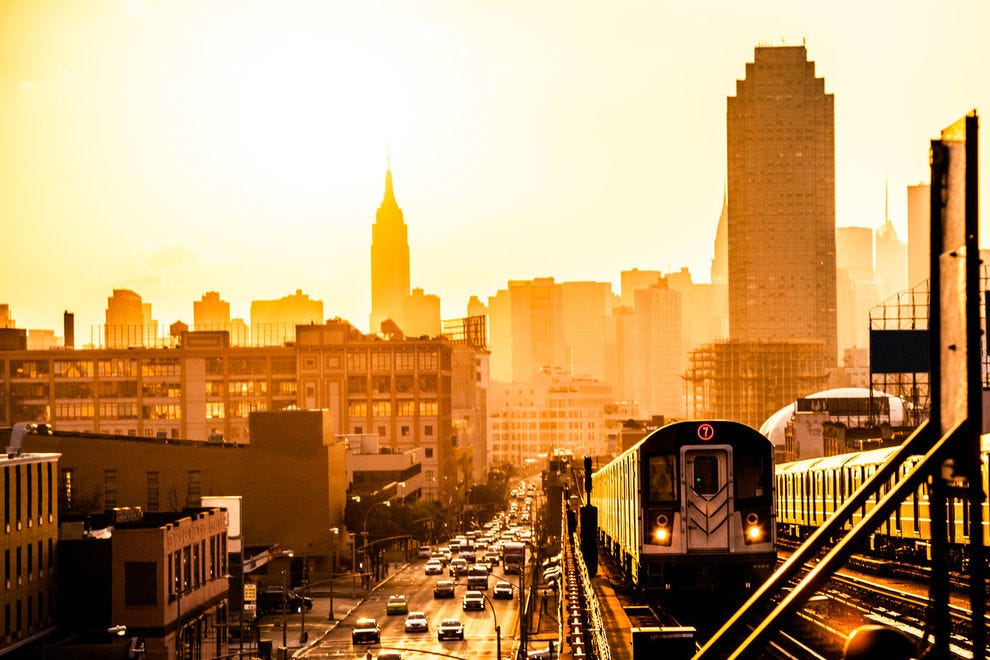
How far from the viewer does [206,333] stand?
179 metres

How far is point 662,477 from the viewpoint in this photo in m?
25.2

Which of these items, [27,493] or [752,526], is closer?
[752,526]

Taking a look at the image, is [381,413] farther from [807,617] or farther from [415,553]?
[807,617]

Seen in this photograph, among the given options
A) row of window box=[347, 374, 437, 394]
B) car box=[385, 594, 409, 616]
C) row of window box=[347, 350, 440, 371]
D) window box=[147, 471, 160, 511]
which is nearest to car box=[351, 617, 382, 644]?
car box=[385, 594, 409, 616]

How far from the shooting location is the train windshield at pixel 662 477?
82.3ft

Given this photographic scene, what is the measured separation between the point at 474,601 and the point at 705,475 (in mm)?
57457

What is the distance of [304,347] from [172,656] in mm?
111742

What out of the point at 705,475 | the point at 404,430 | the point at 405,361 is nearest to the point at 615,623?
the point at 705,475

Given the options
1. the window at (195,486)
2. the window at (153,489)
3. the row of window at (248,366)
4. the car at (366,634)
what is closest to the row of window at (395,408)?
the row of window at (248,366)

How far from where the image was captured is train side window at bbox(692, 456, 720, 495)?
978 inches

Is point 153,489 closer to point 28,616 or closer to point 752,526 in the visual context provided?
point 28,616

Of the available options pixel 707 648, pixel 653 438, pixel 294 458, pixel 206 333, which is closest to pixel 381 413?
pixel 206 333

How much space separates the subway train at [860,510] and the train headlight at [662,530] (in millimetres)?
3280

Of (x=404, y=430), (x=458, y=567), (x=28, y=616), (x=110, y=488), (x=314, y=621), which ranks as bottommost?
(x=314, y=621)
